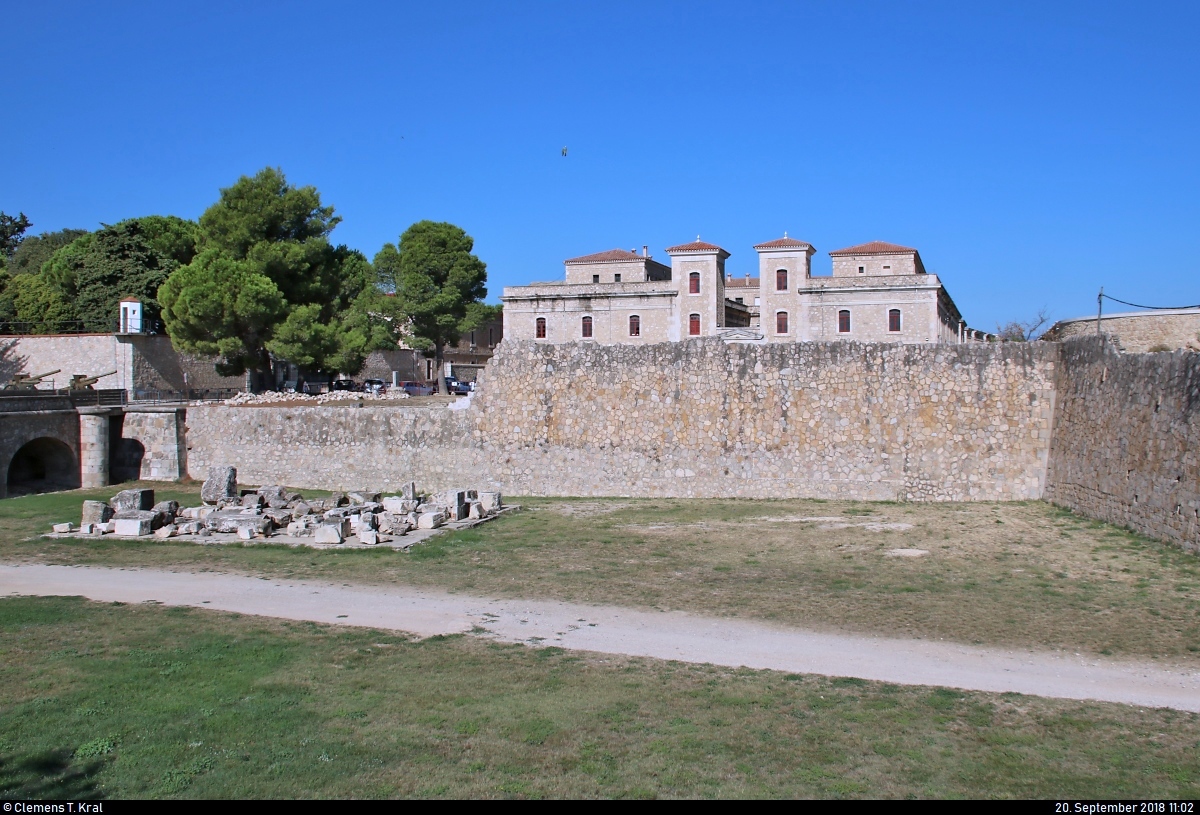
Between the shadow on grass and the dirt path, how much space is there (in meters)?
4.28

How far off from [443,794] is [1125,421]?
14346 millimetres

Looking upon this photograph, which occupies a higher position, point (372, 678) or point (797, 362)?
point (797, 362)

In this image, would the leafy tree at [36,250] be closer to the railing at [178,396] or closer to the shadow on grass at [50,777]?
the railing at [178,396]

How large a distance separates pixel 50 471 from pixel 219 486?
38.6 ft

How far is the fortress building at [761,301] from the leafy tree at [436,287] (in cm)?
486

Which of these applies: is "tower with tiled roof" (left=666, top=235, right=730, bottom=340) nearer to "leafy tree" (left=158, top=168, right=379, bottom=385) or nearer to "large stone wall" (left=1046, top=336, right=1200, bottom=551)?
"leafy tree" (left=158, top=168, right=379, bottom=385)

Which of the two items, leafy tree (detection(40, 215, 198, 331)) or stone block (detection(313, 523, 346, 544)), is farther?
leafy tree (detection(40, 215, 198, 331))

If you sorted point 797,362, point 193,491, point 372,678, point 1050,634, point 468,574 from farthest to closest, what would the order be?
point 193,491, point 797,362, point 468,574, point 1050,634, point 372,678

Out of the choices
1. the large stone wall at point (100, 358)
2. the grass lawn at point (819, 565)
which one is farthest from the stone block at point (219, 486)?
the large stone wall at point (100, 358)

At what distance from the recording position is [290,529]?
18219mm

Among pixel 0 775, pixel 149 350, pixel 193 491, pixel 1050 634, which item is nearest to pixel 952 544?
pixel 1050 634

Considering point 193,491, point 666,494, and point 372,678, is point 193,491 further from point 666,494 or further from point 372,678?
point 372,678

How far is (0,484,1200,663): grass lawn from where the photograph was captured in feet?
35.9

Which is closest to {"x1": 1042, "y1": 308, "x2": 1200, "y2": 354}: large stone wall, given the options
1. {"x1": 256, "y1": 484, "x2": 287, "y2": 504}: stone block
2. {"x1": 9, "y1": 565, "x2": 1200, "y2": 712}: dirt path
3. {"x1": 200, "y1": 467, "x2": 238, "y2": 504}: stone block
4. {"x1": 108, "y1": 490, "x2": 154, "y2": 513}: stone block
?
{"x1": 9, "y1": 565, "x2": 1200, "y2": 712}: dirt path
